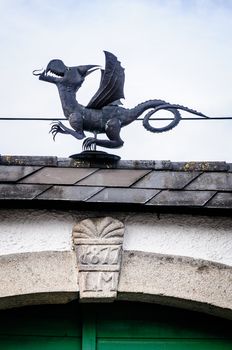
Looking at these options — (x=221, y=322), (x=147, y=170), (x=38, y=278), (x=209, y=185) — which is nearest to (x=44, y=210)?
(x=38, y=278)

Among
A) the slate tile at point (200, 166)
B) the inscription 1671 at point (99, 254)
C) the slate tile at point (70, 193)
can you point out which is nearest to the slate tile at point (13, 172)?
the slate tile at point (70, 193)

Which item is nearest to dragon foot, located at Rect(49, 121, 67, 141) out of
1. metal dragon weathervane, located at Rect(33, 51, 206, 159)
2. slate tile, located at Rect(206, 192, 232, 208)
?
metal dragon weathervane, located at Rect(33, 51, 206, 159)

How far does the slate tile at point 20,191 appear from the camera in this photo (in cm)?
357

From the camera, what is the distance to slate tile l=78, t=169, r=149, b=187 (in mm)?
3652

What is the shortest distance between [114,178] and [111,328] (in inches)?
33.9

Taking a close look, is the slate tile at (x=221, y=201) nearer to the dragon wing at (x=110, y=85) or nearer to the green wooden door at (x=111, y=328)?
the green wooden door at (x=111, y=328)

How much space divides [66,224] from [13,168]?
0.43 m

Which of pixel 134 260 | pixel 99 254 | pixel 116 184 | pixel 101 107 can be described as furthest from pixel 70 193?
pixel 101 107

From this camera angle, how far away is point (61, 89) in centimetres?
409

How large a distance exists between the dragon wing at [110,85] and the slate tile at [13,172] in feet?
1.95

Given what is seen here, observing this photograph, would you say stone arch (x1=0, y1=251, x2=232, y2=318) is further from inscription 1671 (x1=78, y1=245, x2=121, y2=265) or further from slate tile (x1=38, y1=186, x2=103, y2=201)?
slate tile (x1=38, y1=186, x2=103, y2=201)

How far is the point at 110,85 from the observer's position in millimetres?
4066

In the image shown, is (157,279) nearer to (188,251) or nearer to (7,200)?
(188,251)

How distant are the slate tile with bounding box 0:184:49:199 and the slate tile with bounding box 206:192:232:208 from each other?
896 mm
